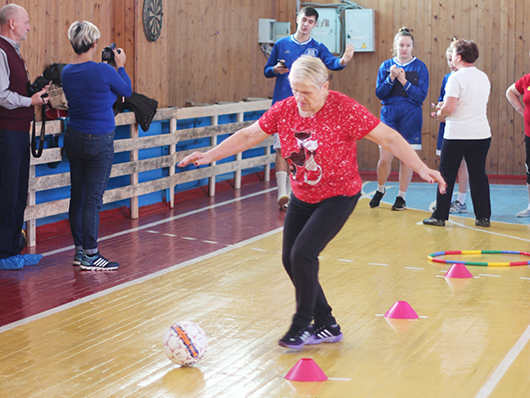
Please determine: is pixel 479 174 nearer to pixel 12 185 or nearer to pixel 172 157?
pixel 172 157

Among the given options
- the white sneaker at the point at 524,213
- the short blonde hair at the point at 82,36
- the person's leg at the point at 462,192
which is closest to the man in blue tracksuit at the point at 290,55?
the person's leg at the point at 462,192

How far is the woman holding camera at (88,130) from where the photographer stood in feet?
19.1

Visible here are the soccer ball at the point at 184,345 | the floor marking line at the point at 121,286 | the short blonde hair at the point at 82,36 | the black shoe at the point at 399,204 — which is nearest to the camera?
the soccer ball at the point at 184,345

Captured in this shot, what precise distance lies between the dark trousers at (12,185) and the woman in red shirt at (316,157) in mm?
2505

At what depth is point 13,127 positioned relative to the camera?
6.00m

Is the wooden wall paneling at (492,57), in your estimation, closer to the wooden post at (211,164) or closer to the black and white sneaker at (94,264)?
the wooden post at (211,164)

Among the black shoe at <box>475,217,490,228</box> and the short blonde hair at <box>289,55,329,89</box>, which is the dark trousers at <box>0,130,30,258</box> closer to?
the short blonde hair at <box>289,55,329,89</box>

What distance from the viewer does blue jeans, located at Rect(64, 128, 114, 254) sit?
5.96 metres

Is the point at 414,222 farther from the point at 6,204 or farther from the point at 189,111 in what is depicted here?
the point at 6,204

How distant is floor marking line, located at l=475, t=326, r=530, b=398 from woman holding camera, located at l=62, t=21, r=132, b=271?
3.36 m

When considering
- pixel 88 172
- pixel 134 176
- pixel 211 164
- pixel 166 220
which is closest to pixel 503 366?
pixel 88 172

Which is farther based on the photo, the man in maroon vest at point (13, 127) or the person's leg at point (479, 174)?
the person's leg at point (479, 174)

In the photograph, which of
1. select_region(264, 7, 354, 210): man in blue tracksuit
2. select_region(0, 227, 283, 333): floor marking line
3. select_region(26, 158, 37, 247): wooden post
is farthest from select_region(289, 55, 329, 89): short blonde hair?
select_region(264, 7, 354, 210): man in blue tracksuit

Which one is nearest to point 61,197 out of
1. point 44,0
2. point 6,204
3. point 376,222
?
point 6,204
